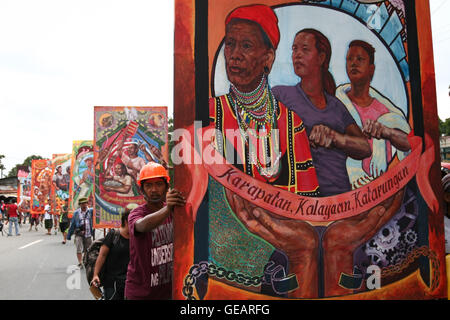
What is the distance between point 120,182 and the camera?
31.3 feet

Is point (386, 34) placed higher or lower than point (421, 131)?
higher

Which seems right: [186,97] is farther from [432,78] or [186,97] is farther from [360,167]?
[432,78]

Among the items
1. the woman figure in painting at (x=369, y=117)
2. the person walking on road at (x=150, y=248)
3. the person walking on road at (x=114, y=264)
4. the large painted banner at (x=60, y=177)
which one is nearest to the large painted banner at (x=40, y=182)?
the large painted banner at (x=60, y=177)

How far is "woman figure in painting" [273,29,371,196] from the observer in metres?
2.71

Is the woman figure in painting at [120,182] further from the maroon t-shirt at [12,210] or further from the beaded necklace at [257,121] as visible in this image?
the maroon t-shirt at [12,210]

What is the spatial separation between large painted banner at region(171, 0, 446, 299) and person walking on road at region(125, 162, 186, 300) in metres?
0.75

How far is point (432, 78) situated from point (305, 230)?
1184 mm

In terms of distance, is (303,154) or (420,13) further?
(420,13)

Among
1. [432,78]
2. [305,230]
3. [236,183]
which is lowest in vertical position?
[305,230]

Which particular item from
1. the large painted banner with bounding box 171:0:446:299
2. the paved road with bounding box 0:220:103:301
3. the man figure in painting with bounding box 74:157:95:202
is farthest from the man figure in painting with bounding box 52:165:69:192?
the large painted banner with bounding box 171:0:446:299

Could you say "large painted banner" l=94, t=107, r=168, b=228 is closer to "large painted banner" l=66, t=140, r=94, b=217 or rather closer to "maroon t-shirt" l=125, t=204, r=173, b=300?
"large painted banner" l=66, t=140, r=94, b=217

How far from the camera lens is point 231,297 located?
2.57m
